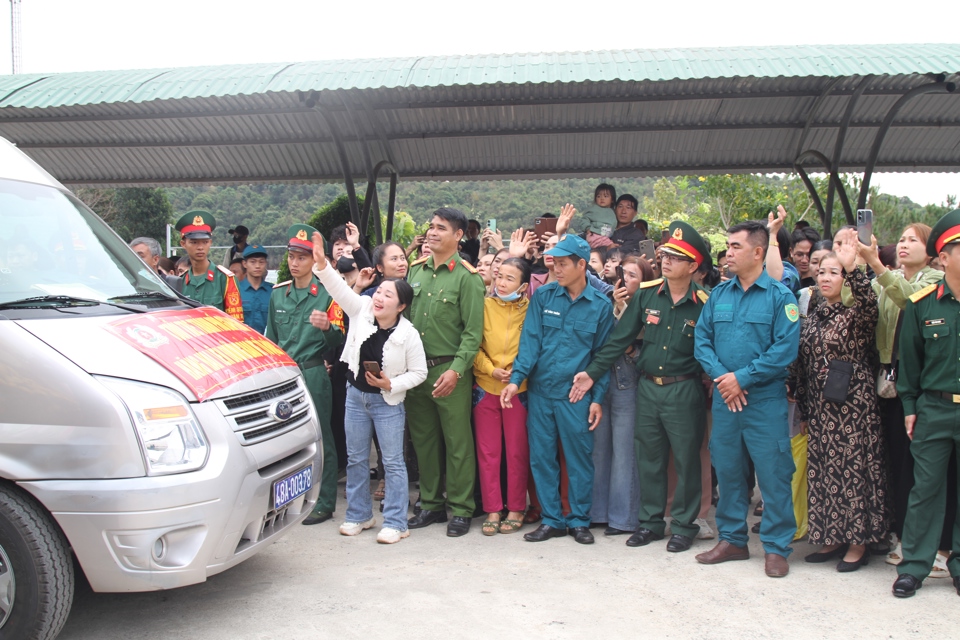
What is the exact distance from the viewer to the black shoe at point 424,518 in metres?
5.48

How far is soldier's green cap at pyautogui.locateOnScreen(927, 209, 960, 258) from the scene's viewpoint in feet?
13.5

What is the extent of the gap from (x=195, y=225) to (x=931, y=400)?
5405 millimetres

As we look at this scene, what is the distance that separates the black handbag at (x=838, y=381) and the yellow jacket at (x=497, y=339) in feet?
6.32

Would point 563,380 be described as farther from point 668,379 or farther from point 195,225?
point 195,225

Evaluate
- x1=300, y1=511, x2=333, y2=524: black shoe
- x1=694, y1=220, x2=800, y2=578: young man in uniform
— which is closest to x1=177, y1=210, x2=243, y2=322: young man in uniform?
x1=300, y1=511, x2=333, y2=524: black shoe

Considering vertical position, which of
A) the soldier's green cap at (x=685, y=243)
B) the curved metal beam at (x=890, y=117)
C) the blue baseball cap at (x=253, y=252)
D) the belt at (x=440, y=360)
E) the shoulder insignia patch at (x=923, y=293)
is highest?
the curved metal beam at (x=890, y=117)

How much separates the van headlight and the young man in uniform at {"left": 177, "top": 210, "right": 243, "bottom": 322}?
9.62 ft

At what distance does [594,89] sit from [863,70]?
8.93 ft

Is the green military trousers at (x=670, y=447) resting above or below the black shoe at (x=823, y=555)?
above

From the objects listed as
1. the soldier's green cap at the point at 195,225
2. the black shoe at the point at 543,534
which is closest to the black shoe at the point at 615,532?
the black shoe at the point at 543,534

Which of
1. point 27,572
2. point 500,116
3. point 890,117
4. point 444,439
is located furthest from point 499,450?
point 890,117

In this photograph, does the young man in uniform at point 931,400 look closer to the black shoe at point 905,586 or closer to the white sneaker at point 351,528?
the black shoe at point 905,586

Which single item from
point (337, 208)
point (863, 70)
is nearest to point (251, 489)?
point (863, 70)

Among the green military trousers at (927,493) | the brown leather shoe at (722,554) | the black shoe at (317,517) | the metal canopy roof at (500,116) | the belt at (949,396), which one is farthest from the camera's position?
the metal canopy roof at (500,116)
